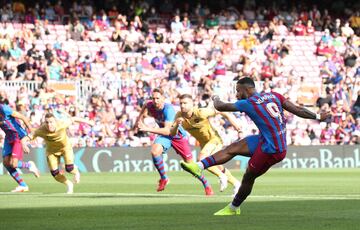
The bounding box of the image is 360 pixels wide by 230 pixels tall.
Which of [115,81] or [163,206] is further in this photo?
[115,81]

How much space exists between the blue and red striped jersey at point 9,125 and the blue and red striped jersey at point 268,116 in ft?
33.9

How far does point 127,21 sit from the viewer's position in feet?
148

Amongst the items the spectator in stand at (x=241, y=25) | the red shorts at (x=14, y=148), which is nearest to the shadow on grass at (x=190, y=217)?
the red shorts at (x=14, y=148)

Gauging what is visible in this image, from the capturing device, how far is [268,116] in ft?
49.6

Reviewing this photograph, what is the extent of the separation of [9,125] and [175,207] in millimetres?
8419

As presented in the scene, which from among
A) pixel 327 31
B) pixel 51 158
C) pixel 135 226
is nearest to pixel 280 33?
pixel 327 31

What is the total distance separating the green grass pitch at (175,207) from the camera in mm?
13586

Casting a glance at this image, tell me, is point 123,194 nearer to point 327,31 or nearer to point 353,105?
point 353,105

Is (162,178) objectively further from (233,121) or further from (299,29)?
(299,29)

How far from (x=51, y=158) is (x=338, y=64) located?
962 inches

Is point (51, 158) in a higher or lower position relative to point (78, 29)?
lower

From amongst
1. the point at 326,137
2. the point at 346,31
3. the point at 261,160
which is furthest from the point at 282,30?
the point at 261,160

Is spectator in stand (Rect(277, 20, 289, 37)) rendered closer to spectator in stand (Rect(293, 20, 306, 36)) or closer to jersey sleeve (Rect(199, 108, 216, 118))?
spectator in stand (Rect(293, 20, 306, 36))

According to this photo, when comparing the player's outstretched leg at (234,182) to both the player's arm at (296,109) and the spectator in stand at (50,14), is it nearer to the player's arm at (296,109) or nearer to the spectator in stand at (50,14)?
the player's arm at (296,109)
